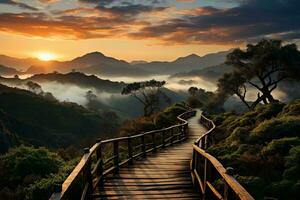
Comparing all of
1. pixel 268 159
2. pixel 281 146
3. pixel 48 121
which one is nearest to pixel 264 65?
pixel 281 146

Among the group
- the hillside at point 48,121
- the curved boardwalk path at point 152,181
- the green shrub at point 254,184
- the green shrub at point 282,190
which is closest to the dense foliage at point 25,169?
the curved boardwalk path at point 152,181

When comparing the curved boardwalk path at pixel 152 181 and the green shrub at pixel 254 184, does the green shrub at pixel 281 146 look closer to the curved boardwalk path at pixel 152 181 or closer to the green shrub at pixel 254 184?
the green shrub at pixel 254 184

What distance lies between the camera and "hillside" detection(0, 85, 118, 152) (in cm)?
14000

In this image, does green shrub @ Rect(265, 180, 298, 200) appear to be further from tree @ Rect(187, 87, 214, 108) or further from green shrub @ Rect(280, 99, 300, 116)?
tree @ Rect(187, 87, 214, 108)

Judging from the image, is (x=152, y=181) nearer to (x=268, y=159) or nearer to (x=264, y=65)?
(x=268, y=159)

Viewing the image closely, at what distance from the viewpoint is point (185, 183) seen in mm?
12617

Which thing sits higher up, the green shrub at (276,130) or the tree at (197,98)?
the green shrub at (276,130)

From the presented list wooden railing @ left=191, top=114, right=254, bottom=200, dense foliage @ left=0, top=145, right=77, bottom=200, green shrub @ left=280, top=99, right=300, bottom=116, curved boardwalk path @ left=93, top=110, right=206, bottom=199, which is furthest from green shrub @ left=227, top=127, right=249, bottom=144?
dense foliage @ left=0, top=145, right=77, bottom=200

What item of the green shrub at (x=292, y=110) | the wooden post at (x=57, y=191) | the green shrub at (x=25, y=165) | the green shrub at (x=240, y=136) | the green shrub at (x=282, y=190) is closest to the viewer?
the wooden post at (x=57, y=191)

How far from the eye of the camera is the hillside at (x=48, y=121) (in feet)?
459

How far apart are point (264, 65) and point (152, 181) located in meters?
41.4

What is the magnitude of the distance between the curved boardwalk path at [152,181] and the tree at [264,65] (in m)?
34.1

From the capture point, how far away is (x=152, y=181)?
12.7 m

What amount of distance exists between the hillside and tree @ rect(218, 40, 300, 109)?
87466 millimetres
